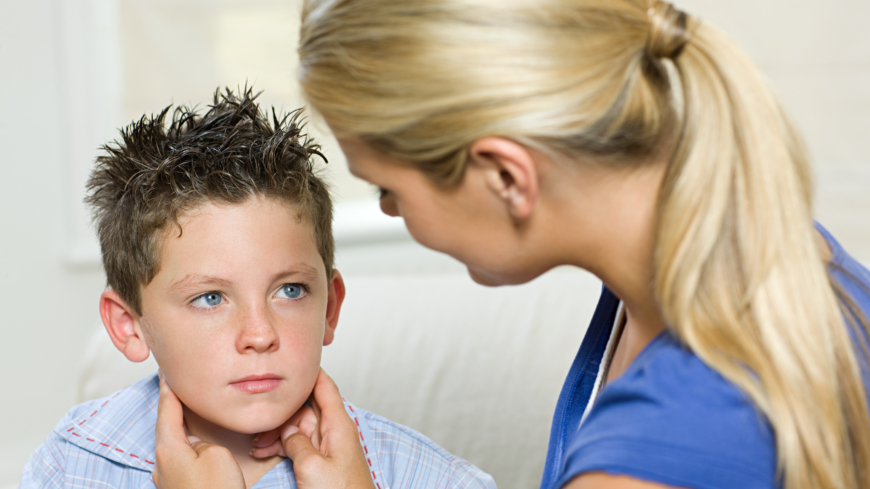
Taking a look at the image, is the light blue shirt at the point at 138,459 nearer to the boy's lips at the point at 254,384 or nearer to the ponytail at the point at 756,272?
the boy's lips at the point at 254,384

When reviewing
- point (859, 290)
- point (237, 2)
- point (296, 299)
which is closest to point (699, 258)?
point (859, 290)

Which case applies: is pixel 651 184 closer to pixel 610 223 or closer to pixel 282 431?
pixel 610 223

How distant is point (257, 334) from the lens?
91 centimetres

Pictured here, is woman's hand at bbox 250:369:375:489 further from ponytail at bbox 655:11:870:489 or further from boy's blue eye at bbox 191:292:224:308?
ponytail at bbox 655:11:870:489

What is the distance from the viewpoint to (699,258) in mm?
658

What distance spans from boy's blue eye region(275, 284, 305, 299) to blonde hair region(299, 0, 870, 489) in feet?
1.19

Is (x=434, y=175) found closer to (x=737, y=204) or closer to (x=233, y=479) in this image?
(x=737, y=204)

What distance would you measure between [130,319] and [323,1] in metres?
0.58

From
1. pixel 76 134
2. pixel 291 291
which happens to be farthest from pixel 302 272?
pixel 76 134

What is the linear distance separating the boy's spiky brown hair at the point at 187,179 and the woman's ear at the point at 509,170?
0.40m

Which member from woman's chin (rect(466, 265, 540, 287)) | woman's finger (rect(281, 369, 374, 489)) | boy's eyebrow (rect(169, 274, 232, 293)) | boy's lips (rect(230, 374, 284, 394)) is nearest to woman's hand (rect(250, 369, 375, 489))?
woman's finger (rect(281, 369, 374, 489))

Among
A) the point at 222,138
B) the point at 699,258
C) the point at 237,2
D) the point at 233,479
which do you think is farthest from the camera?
the point at 237,2

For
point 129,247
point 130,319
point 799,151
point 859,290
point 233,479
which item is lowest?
point 233,479

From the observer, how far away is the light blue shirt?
1.06m
